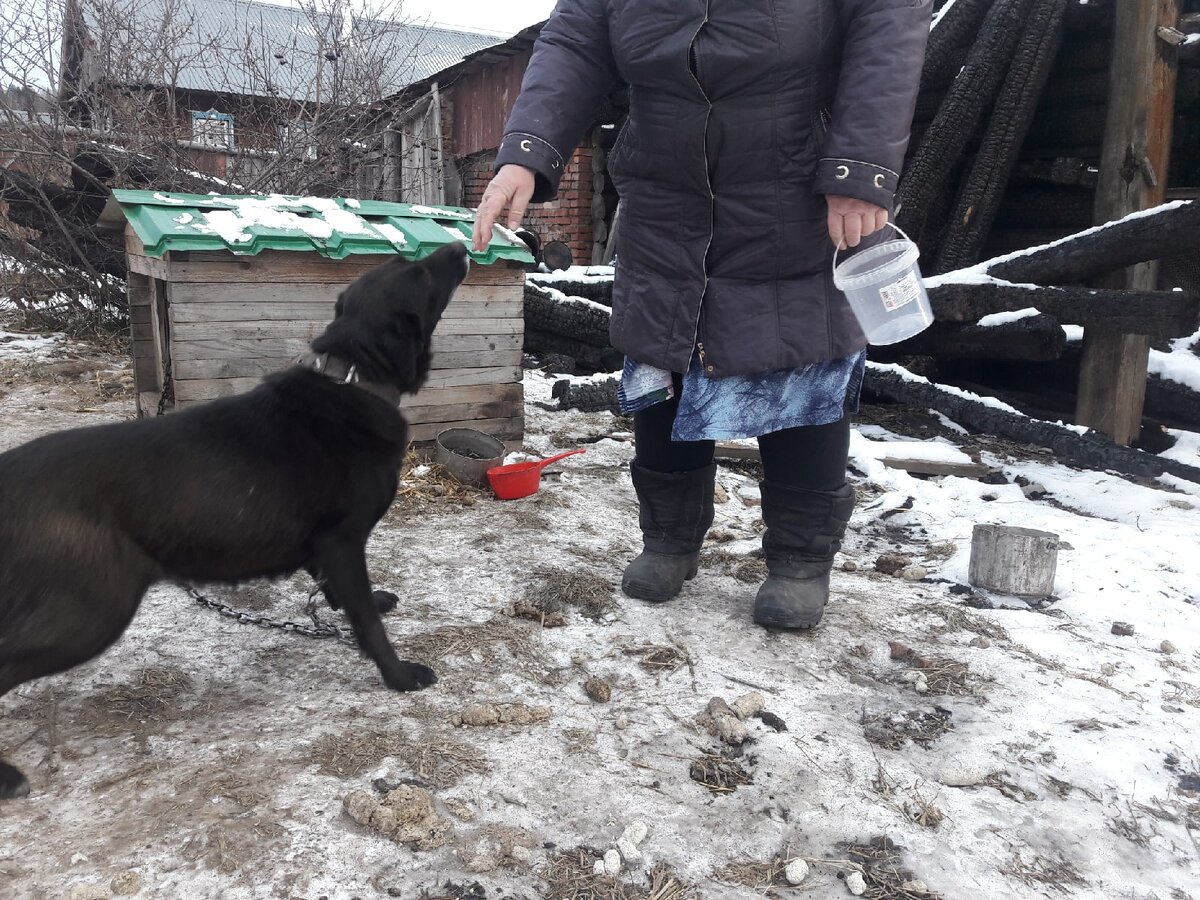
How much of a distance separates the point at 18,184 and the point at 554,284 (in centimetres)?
484

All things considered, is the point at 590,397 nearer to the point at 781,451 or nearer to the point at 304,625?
the point at 781,451

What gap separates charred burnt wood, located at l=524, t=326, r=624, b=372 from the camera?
6.93m

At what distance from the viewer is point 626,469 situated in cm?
479

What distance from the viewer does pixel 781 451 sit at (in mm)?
2818

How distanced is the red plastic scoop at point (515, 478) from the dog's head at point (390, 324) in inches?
59.5

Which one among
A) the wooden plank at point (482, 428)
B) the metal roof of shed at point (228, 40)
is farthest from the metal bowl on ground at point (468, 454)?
the metal roof of shed at point (228, 40)

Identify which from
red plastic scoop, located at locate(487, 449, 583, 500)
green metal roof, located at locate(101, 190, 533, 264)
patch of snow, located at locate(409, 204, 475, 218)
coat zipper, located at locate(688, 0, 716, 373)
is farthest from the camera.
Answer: patch of snow, located at locate(409, 204, 475, 218)

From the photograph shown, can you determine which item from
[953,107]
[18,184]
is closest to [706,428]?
[953,107]

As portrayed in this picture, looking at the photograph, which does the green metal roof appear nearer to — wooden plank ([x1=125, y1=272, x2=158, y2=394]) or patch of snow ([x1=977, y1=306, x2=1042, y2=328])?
wooden plank ([x1=125, y1=272, x2=158, y2=394])

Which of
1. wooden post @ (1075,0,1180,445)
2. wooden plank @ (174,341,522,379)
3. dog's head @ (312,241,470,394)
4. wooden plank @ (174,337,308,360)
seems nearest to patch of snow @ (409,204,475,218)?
wooden plank @ (174,341,522,379)

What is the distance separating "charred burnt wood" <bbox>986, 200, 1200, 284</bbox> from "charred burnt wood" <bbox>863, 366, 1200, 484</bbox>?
2.64ft

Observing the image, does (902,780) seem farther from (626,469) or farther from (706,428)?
(626,469)

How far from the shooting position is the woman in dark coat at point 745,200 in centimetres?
234

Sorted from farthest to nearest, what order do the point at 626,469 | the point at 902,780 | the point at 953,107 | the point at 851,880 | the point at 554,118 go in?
the point at 953,107 < the point at 626,469 < the point at 554,118 < the point at 902,780 < the point at 851,880
